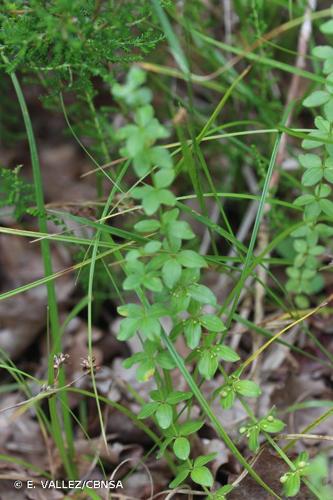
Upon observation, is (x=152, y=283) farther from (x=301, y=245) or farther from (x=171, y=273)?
(x=301, y=245)

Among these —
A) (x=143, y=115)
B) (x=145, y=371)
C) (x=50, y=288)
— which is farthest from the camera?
(x=50, y=288)

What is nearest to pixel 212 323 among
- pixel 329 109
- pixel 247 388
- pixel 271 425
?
pixel 247 388

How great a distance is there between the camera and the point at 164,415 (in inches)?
55.8

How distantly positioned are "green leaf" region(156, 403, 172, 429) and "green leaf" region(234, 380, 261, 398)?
180 millimetres

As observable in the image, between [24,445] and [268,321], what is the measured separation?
0.98 m

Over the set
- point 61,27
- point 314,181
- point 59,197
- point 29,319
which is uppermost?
point 61,27

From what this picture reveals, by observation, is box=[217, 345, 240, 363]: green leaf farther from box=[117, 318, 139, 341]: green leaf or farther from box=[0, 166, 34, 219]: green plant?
box=[0, 166, 34, 219]: green plant

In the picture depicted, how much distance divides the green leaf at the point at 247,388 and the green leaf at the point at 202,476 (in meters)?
0.21

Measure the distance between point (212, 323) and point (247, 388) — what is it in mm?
189

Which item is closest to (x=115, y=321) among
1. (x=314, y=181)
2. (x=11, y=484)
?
(x=11, y=484)

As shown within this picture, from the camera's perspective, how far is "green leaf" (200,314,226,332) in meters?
1.42

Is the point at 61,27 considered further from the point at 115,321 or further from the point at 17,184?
the point at 115,321

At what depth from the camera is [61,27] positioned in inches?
53.4

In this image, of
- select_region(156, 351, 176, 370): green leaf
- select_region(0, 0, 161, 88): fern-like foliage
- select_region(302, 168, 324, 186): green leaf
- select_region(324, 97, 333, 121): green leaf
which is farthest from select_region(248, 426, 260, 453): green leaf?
select_region(0, 0, 161, 88): fern-like foliage
